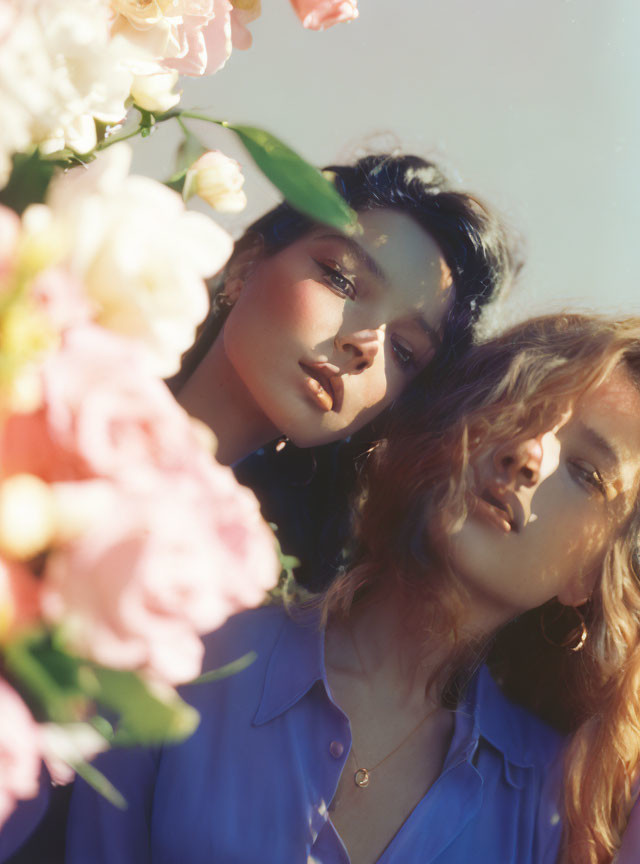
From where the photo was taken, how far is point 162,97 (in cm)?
45

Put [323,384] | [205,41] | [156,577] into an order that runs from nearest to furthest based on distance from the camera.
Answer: [156,577]
[205,41]
[323,384]

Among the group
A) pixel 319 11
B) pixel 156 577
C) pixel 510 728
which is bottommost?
pixel 510 728

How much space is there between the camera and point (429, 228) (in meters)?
0.74

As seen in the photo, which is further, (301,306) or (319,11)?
(301,306)

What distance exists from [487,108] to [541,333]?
0.69 feet

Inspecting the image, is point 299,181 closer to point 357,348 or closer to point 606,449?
point 357,348

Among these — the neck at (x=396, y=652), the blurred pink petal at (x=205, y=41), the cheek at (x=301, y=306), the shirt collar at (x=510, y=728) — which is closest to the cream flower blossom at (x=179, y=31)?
the blurred pink petal at (x=205, y=41)

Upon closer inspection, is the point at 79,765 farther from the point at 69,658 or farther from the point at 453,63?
the point at 453,63

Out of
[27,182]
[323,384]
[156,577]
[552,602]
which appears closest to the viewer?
[156,577]

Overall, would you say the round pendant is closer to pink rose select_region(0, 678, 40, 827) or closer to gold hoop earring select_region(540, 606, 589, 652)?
gold hoop earring select_region(540, 606, 589, 652)

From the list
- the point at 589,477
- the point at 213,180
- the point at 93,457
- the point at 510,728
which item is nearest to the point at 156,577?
the point at 93,457

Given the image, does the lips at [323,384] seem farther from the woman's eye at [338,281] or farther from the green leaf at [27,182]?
the green leaf at [27,182]

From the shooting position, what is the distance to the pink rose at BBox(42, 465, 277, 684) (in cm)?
25

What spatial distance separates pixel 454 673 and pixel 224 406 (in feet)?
1.03
